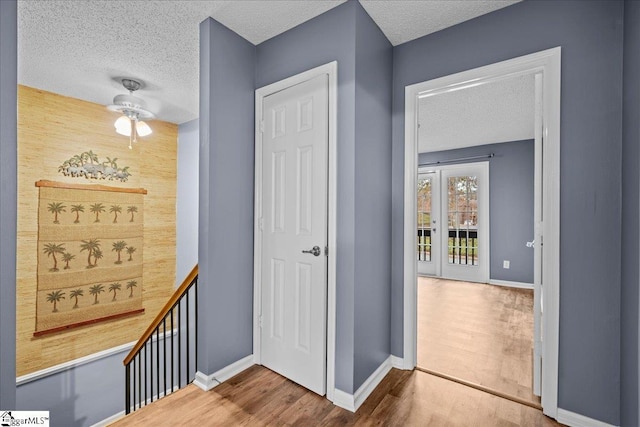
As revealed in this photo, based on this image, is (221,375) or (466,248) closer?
(221,375)

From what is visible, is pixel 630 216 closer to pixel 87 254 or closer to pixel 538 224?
pixel 538 224

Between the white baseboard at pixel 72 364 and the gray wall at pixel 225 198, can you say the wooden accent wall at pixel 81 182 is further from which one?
the gray wall at pixel 225 198

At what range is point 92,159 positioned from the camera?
3.56 metres

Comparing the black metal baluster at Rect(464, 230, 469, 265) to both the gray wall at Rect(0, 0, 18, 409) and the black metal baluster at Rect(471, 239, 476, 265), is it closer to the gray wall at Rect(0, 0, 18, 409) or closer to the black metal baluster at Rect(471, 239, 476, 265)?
→ the black metal baluster at Rect(471, 239, 476, 265)

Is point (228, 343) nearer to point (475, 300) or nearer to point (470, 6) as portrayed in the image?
point (470, 6)

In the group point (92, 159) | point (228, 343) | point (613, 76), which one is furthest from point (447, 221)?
Result: point (92, 159)

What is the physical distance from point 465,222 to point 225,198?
474cm

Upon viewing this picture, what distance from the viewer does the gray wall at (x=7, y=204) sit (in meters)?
1.24

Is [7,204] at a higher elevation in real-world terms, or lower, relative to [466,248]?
higher

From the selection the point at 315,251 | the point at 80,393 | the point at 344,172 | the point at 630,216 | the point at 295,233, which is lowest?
the point at 80,393

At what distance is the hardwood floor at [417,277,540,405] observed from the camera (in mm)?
2219

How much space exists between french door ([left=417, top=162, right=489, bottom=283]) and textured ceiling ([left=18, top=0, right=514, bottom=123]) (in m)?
3.89

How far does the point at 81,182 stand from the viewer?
11.4ft

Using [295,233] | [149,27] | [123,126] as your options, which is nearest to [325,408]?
[295,233]
